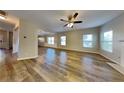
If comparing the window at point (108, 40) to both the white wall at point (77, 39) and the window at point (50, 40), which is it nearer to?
the white wall at point (77, 39)

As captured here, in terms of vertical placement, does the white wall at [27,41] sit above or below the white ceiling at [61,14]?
below

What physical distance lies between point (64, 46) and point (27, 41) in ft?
23.1

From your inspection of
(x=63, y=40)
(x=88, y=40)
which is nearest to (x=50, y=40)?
(x=63, y=40)

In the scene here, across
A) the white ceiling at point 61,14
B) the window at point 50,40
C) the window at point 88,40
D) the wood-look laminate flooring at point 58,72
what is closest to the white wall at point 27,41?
the white ceiling at point 61,14

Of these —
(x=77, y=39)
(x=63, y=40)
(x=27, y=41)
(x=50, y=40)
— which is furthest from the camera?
(x=50, y=40)

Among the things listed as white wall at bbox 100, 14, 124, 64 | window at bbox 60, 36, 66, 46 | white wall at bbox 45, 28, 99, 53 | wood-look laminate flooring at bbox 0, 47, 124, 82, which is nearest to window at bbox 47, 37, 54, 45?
white wall at bbox 45, 28, 99, 53

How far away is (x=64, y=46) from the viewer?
1370 cm

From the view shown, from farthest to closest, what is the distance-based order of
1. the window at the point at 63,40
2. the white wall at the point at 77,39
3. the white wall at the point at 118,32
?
the window at the point at 63,40 → the white wall at the point at 77,39 → the white wall at the point at 118,32

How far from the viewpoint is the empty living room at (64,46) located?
381cm

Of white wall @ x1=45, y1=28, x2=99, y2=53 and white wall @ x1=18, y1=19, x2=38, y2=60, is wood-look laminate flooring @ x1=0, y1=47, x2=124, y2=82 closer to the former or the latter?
white wall @ x1=18, y1=19, x2=38, y2=60

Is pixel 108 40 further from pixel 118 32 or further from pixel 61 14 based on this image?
pixel 61 14
